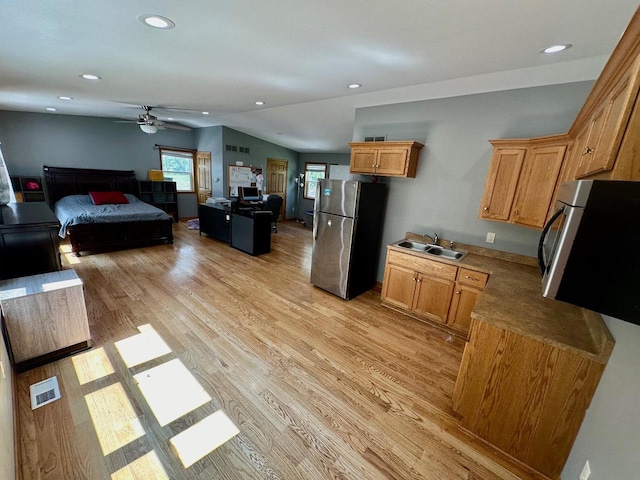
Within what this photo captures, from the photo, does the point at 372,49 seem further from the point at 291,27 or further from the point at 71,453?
the point at 71,453

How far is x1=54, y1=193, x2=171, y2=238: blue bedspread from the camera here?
4.45 m

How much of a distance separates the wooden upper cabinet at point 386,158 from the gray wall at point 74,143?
6033 millimetres

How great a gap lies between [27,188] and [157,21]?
6.02m

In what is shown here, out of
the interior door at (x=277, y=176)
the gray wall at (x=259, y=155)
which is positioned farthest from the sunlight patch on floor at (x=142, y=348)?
the interior door at (x=277, y=176)

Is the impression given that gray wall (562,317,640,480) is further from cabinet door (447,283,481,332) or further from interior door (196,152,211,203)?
interior door (196,152,211,203)

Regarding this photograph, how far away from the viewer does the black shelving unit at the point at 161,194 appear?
670 centimetres

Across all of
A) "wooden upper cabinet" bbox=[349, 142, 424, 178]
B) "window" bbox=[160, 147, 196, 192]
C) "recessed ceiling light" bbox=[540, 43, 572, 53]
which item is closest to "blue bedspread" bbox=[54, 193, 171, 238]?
"window" bbox=[160, 147, 196, 192]

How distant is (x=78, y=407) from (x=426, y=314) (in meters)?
3.19

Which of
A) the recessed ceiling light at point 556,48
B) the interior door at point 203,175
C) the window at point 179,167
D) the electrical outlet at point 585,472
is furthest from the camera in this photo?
the interior door at point 203,175

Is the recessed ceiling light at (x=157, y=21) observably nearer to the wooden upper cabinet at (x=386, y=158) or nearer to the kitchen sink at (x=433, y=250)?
the wooden upper cabinet at (x=386, y=158)

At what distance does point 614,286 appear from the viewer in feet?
2.71

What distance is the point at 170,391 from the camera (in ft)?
6.29

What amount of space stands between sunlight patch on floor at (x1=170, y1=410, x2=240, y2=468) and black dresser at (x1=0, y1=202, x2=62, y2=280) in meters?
2.14

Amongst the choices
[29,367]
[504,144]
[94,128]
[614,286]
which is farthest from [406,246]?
[94,128]
